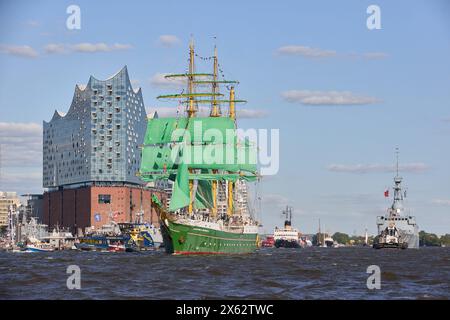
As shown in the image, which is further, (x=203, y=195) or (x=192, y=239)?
(x=203, y=195)

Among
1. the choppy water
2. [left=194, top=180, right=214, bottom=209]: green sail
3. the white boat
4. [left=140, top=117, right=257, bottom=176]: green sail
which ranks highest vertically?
[left=140, top=117, right=257, bottom=176]: green sail

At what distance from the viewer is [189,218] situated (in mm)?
113375

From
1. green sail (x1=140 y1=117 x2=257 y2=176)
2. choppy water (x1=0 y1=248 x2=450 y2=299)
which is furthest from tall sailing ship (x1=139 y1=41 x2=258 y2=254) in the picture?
choppy water (x1=0 y1=248 x2=450 y2=299)

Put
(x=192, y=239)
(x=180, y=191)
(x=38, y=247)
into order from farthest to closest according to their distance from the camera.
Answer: (x=38, y=247) → (x=180, y=191) → (x=192, y=239)

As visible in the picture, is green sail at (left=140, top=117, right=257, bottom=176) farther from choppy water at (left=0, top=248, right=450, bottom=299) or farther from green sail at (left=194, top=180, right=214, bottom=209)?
choppy water at (left=0, top=248, right=450, bottom=299)

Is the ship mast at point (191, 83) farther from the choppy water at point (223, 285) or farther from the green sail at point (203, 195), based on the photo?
the choppy water at point (223, 285)

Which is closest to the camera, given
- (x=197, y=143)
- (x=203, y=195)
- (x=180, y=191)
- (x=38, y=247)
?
(x=180, y=191)

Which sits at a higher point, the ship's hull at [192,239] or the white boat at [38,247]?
the ship's hull at [192,239]

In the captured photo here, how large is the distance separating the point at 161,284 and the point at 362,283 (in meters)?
11.9

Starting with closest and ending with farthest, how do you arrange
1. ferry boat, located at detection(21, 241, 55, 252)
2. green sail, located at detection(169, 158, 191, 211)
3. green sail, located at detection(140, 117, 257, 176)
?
1. green sail, located at detection(169, 158, 191, 211)
2. green sail, located at detection(140, 117, 257, 176)
3. ferry boat, located at detection(21, 241, 55, 252)

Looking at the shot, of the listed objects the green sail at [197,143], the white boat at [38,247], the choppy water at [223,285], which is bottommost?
the white boat at [38,247]

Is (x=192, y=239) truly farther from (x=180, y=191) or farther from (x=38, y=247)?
(x=38, y=247)

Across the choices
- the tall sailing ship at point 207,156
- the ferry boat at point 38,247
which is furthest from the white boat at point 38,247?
the tall sailing ship at point 207,156

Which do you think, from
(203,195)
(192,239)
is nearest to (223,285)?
(192,239)
